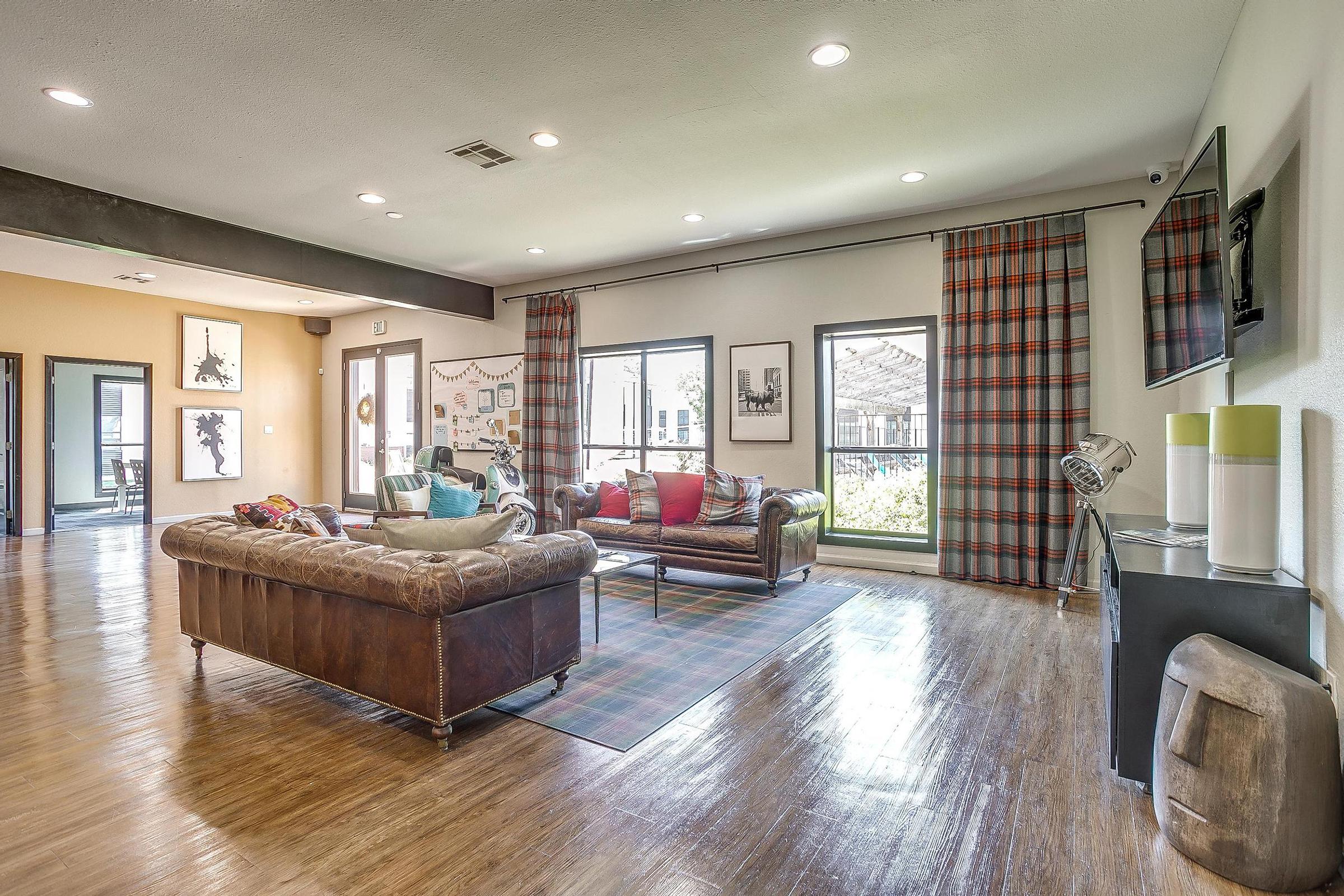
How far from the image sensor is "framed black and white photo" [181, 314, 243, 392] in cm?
902

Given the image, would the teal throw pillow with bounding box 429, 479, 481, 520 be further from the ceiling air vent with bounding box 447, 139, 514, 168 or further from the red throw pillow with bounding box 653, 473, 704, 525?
the ceiling air vent with bounding box 447, 139, 514, 168

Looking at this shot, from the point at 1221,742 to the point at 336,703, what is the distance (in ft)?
10.5

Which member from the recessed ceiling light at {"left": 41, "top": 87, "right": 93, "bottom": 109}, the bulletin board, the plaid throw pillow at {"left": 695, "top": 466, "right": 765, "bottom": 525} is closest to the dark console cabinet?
the plaid throw pillow at {"left": 695, "top": 466, "right": 765, "bottom": 525}

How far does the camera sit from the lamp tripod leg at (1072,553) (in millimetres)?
4586

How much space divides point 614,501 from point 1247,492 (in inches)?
176

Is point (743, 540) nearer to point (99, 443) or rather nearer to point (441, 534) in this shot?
point (441, 534)

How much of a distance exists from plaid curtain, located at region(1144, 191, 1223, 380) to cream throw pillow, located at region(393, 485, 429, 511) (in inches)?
217

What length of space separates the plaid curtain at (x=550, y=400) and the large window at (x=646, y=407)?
Answer: 0.16 metres

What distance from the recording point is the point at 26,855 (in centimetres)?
189

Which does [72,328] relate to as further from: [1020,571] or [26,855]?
[1020,571]

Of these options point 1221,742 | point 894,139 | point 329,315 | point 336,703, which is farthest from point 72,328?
point 1221,742

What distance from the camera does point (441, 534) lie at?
2.77m

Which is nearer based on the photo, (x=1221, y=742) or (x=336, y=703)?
(x=1221, y=742)

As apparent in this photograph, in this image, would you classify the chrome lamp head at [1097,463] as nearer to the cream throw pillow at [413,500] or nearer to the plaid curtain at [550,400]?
the plaid curtain at [550,400]
